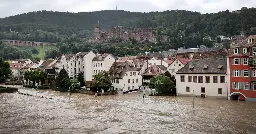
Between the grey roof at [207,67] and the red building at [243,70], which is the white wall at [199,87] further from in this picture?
the red building at [243,70]

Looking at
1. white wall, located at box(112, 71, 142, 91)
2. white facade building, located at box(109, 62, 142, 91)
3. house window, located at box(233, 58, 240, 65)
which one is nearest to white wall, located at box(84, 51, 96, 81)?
white facade building, located at box(109, 62, 142, 91)

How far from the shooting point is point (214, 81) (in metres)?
58.9

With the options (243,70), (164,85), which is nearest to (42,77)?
(164,85)

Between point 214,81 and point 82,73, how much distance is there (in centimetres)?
3806

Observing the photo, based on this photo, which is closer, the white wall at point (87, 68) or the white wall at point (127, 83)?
the white wall at point (127, 83)

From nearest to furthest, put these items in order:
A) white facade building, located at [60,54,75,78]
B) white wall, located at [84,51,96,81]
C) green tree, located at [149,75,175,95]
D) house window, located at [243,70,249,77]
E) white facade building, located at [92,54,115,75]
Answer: house window, located at [243,70,249,77]
green tree, located at [149,75,175,95]
white facade building, located at [92,54,115,75]
white wall, located at [84,51,96,81]
white facade building, located at [60,54,75,78]

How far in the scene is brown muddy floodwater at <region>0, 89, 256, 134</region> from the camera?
35.6 m

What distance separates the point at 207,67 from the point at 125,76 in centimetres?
2130

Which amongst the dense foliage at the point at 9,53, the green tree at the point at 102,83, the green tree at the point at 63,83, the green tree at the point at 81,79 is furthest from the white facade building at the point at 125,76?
the dense foliage at the point at 9,53

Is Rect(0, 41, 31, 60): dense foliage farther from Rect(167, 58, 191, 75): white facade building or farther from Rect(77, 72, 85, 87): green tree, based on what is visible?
Rect(167, 58, 191, 75): white facade building

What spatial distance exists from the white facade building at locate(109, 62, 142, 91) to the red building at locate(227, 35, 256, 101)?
1038 inches

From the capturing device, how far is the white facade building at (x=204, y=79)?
58281mm

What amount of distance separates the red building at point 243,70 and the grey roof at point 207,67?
8.85 feet

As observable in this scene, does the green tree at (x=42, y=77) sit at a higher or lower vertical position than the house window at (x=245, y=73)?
lower
